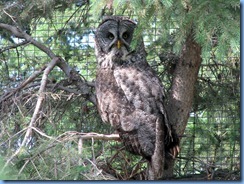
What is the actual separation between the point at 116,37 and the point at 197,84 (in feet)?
2.21

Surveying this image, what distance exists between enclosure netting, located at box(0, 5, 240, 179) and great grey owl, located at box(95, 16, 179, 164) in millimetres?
202

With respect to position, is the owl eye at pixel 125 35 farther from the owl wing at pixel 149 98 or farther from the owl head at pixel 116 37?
the owl wing at pixel 149 98

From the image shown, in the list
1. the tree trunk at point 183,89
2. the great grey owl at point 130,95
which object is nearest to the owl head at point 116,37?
the great grey owl at point 130,95

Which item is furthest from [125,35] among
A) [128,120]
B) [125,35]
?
[128,120]

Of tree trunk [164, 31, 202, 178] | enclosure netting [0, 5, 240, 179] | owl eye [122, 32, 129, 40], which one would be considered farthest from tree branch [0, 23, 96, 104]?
tree trunk [164, 31, 202, 178]

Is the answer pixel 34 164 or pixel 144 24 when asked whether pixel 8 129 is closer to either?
pixel 34 164

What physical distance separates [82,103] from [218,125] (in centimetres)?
95

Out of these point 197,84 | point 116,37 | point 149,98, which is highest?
point 116,37

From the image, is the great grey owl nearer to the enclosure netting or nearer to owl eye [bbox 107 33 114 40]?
owl eye [bbox 107 33 114 40]

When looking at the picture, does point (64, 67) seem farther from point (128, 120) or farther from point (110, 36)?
point (128, 120)

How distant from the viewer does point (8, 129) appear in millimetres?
2219

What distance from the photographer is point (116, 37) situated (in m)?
2.83

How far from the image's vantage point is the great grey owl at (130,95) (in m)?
2.57

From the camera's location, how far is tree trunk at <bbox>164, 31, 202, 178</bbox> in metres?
2.76
